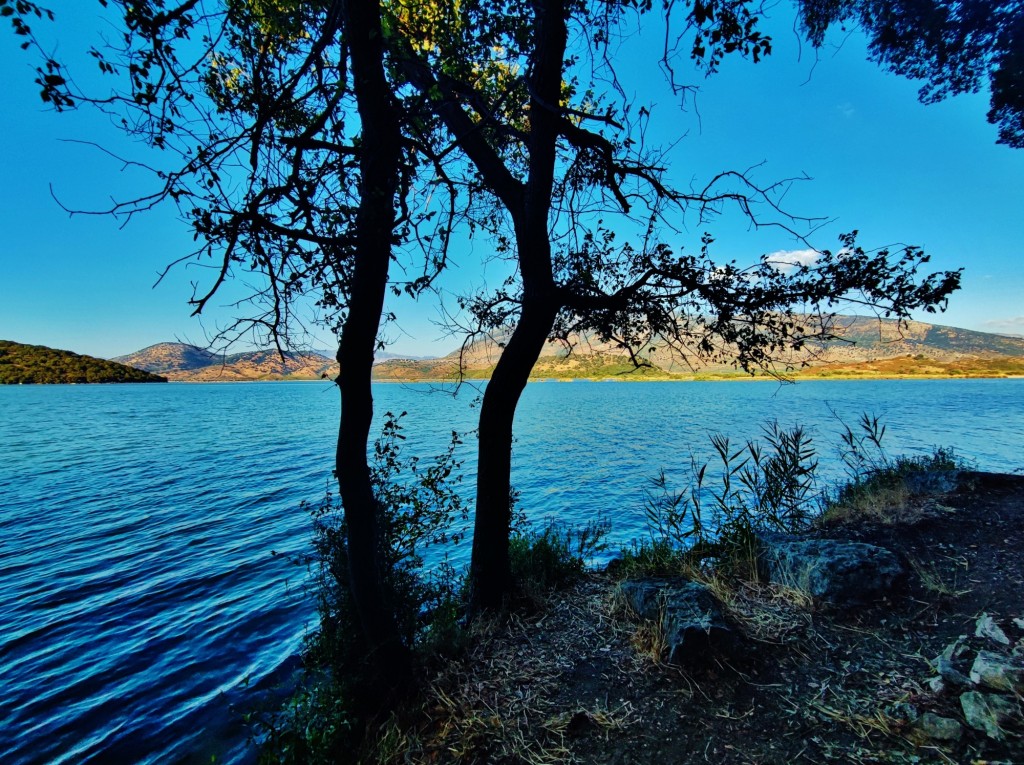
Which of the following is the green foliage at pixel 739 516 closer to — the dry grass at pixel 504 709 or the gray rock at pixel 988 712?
the dry grass at pixel 504 709

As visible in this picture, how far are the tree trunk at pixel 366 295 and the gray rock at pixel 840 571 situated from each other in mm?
4605

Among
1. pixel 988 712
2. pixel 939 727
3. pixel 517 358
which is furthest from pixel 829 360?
pixel 517 358

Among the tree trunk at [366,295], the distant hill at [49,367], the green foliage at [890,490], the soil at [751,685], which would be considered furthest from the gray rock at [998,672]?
the distant hill at [49,367]

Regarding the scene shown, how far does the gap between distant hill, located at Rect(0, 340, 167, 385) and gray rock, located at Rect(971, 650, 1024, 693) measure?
Answer: 21210 centimetres

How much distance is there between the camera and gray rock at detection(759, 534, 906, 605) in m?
4.57

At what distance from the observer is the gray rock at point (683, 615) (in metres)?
3.95

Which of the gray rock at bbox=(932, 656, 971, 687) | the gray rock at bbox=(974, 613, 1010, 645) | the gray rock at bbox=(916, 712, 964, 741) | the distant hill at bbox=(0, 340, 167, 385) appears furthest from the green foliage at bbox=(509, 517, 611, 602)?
the distant hill at bbox=(0, 340, 167, 385)

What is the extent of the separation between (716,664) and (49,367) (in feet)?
700

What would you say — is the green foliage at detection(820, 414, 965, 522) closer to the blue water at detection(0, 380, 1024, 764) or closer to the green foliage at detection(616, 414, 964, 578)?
the green foliage at detection(616, 414, 964, 578)

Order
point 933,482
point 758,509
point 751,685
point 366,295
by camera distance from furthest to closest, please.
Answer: point 933,482 < point 758,509 < point 751,685 < point 366,295

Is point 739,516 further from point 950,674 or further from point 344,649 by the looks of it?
point 344,649

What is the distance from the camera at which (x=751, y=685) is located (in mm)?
3668

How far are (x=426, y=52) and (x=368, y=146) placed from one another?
199 cm

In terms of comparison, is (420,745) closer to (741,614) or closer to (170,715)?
(741,614)
